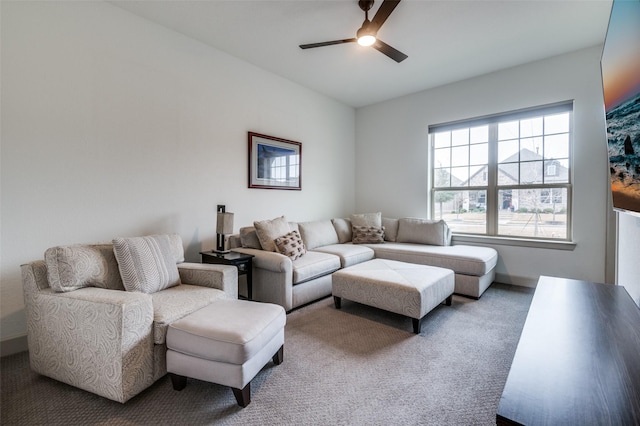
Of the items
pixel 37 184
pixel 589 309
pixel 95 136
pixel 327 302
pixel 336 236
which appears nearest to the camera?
pixel 589 309

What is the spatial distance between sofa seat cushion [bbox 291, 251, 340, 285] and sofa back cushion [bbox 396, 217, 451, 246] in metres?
1.44

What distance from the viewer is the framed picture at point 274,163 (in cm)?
370

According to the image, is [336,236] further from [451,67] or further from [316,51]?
[451,67]

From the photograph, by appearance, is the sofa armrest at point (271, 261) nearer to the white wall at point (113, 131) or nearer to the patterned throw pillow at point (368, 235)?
the white wall at point (113, 131)

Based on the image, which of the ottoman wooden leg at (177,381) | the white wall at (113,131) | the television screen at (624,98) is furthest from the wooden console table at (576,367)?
the white wall at (113,131)

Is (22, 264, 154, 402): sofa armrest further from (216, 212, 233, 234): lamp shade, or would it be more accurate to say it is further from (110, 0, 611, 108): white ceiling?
(110, 0, 611, 108): white ceiling

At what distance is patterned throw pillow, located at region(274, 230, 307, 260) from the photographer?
124 inches

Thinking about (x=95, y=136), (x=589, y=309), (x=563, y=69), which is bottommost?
(x=589, y=309)

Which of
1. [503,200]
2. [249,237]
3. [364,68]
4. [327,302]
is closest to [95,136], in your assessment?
[249,237]

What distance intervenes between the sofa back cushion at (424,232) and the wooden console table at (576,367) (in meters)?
2.57

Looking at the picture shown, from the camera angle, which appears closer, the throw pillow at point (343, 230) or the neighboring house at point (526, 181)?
the neighboring house at point (526, 181)

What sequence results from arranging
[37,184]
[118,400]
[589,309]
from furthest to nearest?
1. [37,184]
2. [118,400]
3. [589,309]

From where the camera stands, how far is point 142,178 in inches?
107

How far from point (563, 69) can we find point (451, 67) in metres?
1.26
